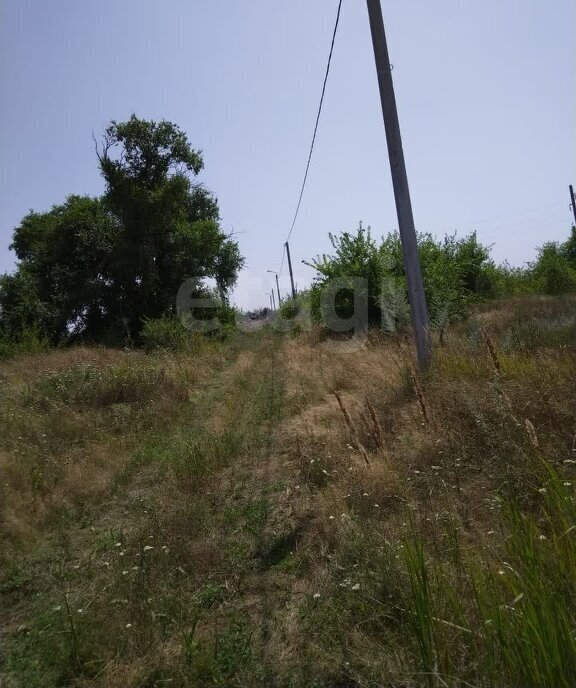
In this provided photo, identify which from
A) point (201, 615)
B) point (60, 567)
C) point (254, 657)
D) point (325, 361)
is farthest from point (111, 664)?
point (325, 361)

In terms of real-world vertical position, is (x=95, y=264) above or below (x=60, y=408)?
above

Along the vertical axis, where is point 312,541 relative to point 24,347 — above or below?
below

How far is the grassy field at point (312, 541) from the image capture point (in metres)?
1.74

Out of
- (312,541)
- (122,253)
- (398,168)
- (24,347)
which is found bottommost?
(312,541)

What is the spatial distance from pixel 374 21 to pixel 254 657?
675 cm

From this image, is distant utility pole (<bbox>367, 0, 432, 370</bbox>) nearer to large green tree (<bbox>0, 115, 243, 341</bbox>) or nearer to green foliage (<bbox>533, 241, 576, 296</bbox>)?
large green tree (<bbox>0, 115, 243, 341</bbox>)

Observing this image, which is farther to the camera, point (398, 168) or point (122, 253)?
point (122, 253)

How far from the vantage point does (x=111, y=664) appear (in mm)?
2057

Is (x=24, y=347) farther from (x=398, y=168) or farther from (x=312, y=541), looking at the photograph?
(x=312, y=541)

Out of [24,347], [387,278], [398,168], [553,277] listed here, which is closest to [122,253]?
[24,347]

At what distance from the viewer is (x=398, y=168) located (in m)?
5.73

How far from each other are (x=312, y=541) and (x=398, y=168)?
15.2 ft

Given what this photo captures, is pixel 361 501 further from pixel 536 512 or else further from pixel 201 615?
pixel 201 615

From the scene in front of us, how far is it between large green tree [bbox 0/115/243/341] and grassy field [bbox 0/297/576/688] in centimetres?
1531
